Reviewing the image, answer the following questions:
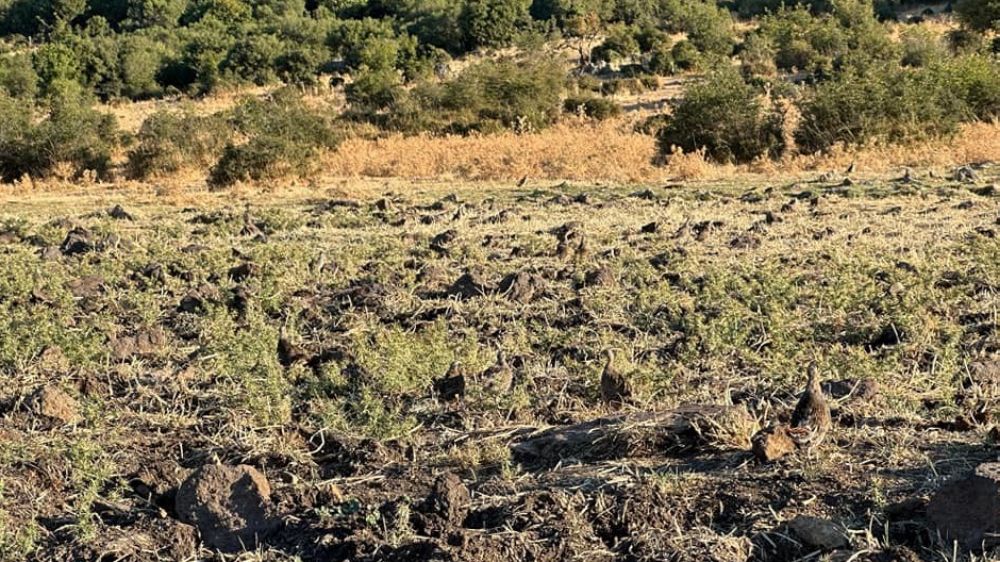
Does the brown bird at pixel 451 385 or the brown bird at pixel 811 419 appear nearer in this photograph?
the brown bird at pixel 811 419

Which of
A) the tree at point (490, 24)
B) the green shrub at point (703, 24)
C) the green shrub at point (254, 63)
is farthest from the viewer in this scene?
Result: the tree at point (490, 24)

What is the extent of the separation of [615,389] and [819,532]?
1654 mm

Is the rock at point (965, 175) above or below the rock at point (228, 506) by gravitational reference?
below

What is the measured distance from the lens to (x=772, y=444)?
3.37m

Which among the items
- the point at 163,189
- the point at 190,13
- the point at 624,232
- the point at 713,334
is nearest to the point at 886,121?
the point at 624,232

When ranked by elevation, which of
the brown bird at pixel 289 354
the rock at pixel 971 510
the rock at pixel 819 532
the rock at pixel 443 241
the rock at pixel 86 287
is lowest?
the rock at pixel 443 241

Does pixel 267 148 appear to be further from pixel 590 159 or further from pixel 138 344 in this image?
pixel 138 344

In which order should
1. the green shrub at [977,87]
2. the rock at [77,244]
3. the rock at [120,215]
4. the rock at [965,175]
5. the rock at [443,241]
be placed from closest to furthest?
the rock at [443,241] < the rock at [77,244] < the rock at [120,215] < the rock at [965,175] < the green shrub at [977,87]

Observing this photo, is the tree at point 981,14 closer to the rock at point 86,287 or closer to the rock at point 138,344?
the rock at point 86,287

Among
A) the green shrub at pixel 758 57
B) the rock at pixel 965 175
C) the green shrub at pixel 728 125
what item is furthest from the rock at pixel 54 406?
the green shrub at pixel 758 57

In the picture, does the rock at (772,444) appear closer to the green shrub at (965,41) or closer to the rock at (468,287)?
the rock at (468,287)

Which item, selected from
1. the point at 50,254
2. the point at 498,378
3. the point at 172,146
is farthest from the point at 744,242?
Answer: the point at 172,146

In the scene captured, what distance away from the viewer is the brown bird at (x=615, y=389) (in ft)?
14.5

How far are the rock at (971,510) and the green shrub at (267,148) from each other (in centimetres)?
1355
